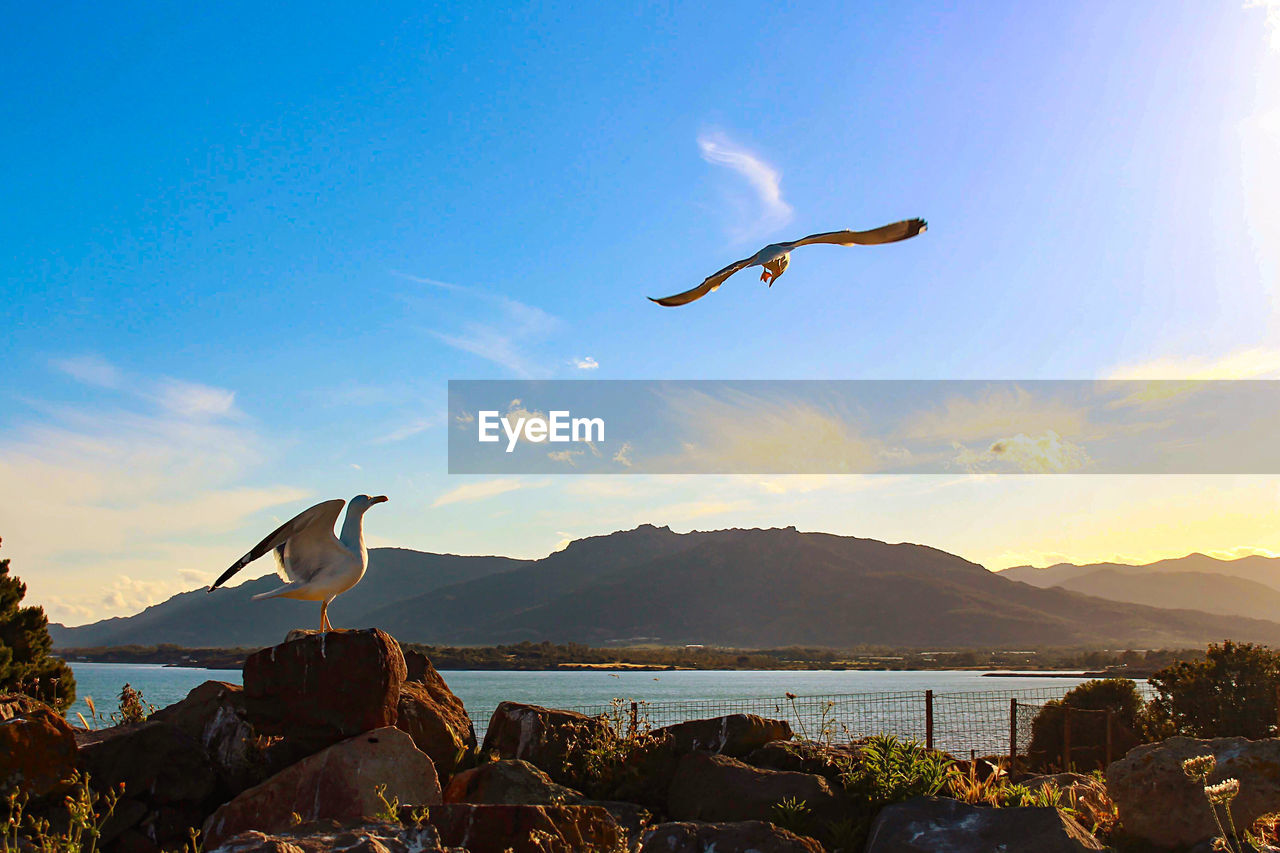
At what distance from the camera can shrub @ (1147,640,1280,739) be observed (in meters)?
18.5

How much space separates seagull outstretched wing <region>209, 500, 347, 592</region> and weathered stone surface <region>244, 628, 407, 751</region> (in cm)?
79

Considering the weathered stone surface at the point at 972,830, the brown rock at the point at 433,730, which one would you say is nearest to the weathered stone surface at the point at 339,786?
the brown rock at the point at 433,730

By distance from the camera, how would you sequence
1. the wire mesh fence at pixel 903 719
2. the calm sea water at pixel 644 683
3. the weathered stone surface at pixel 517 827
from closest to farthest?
1. the weathered stone surface at pixel 517 827
2. the wire mesh fence at pixel 903 719
3. the calm sea water at pixel 644 683

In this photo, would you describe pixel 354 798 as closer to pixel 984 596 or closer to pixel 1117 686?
pixel 1117 686

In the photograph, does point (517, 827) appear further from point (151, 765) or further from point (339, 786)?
point (151, 765)

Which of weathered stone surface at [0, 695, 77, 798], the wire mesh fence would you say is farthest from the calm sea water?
weathered stone surface at [0, 695, 77, 798]

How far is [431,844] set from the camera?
18.4 ft

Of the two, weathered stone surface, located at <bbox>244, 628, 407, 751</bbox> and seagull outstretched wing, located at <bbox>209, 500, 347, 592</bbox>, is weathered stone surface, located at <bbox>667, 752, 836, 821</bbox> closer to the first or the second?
weathered stone surface, located at <bbox>244, 628, 407, 751</bbox>

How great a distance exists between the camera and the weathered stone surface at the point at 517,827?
657 centimetres

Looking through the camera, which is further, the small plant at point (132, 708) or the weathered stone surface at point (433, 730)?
the small plant at point (132, 708)

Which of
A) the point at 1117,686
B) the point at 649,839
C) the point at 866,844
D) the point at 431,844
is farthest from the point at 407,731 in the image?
the point at 1117,686

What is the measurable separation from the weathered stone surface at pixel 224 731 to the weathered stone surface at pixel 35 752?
1.74 meters

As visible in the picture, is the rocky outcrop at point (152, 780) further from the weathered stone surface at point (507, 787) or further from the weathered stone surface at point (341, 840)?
the weathered stone surface at point (341, 840)

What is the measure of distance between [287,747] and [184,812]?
1.13 m
